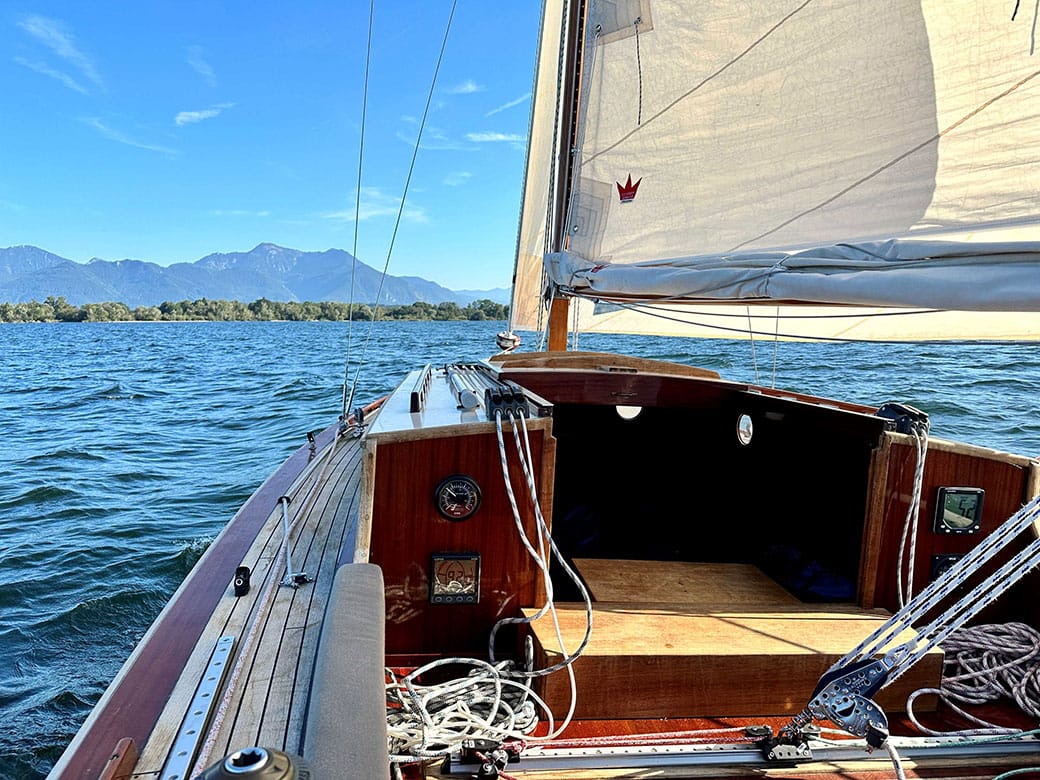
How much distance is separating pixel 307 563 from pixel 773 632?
1709 millimetres

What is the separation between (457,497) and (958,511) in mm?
1804

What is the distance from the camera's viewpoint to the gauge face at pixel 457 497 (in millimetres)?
2240

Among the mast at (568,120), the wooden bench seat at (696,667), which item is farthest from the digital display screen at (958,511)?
the mast at (568,120)

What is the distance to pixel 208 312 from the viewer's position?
9338 cm

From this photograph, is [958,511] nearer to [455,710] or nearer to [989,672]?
[989,672]

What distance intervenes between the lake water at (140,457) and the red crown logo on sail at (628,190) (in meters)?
1.78

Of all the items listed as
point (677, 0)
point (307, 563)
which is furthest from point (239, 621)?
point (677, 0)

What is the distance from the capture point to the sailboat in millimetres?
1717

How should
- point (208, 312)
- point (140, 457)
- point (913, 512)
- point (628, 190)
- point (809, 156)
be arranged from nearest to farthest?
point (913, 512)
point (809, 156)
point (628, 190)
point (140, 457)
point (208, 312)

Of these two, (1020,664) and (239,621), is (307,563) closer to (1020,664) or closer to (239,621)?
(239,621)

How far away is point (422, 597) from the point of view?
7.52ft

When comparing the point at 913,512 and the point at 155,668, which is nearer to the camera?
the point at 155,668

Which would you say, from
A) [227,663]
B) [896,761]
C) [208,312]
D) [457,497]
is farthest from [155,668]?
[208,312]

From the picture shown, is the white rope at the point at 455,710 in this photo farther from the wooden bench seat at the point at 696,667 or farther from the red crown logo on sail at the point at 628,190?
the red crown logo on sail at the point at 628,190
